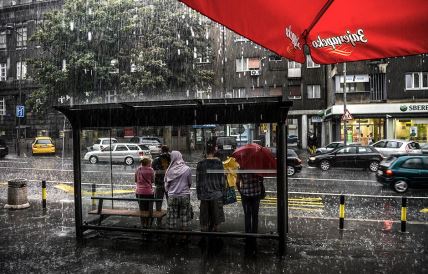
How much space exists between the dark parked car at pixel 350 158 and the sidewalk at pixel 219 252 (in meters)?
12.1

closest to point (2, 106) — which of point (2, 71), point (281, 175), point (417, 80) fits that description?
point (2, 71)

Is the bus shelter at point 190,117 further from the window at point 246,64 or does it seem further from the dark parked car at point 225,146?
the window at point 246,64

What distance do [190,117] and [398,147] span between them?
19.6 metres

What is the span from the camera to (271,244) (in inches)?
304

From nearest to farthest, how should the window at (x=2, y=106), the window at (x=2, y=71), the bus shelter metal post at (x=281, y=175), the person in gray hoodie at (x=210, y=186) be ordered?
1. the bus shelter metal post at (x=281, y=175)
2. the person in gray hoodie at (x=210, y=186)
3. the window at (x=2, y=106)
4. the window at (x=2, y=71)

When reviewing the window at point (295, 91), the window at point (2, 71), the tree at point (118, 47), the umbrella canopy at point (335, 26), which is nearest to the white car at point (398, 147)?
the tree at point (118, 47)

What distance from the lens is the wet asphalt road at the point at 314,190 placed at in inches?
436

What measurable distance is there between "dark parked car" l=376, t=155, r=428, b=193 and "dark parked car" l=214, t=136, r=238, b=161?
343 inches

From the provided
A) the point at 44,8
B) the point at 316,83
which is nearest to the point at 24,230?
the point at 316,83

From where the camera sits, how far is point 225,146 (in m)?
7.97

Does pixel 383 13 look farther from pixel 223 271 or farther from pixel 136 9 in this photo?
pixel 136 9

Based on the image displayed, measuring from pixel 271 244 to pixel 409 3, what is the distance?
559 centimetres

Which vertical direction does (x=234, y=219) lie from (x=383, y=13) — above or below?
below

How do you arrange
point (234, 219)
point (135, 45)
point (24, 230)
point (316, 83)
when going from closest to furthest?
1. point (24, 230)
2. point (234, 219)
3. point (135, 45)
4. point (316, 83)
